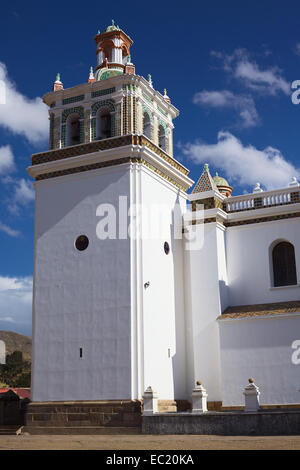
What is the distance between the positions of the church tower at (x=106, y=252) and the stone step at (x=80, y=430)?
78 centimetres

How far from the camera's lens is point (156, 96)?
21.6m

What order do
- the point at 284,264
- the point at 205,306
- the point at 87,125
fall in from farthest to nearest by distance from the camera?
1. the point at 284,264
2. the point at 87,125
3. the point at 205,306

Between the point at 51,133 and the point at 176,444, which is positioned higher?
the point at 51,133

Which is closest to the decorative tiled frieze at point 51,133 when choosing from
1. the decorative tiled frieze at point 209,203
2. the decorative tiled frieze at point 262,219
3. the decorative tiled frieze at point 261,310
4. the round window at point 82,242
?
the round window at point 82,242

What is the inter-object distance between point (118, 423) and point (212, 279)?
5.61 m

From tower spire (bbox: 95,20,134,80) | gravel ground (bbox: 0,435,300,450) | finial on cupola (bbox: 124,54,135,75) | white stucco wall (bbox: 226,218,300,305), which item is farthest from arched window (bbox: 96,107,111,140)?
gravel ground (bbox: 0,435,300,450)

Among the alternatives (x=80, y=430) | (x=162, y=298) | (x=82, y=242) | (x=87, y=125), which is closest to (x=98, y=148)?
(x=87, y=125)

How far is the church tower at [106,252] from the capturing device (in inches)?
720

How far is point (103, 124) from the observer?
21.0 metres

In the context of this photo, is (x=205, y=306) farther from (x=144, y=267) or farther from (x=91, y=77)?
(x=91, y=77)

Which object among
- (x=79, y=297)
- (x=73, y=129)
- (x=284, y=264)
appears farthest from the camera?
(x=73, y=129)

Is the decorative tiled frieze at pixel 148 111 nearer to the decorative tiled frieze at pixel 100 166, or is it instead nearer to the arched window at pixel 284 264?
the decorative tiled frieze at pixel 100 166

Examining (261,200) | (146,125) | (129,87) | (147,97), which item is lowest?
(261,200)

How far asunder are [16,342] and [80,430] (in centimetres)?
6726
